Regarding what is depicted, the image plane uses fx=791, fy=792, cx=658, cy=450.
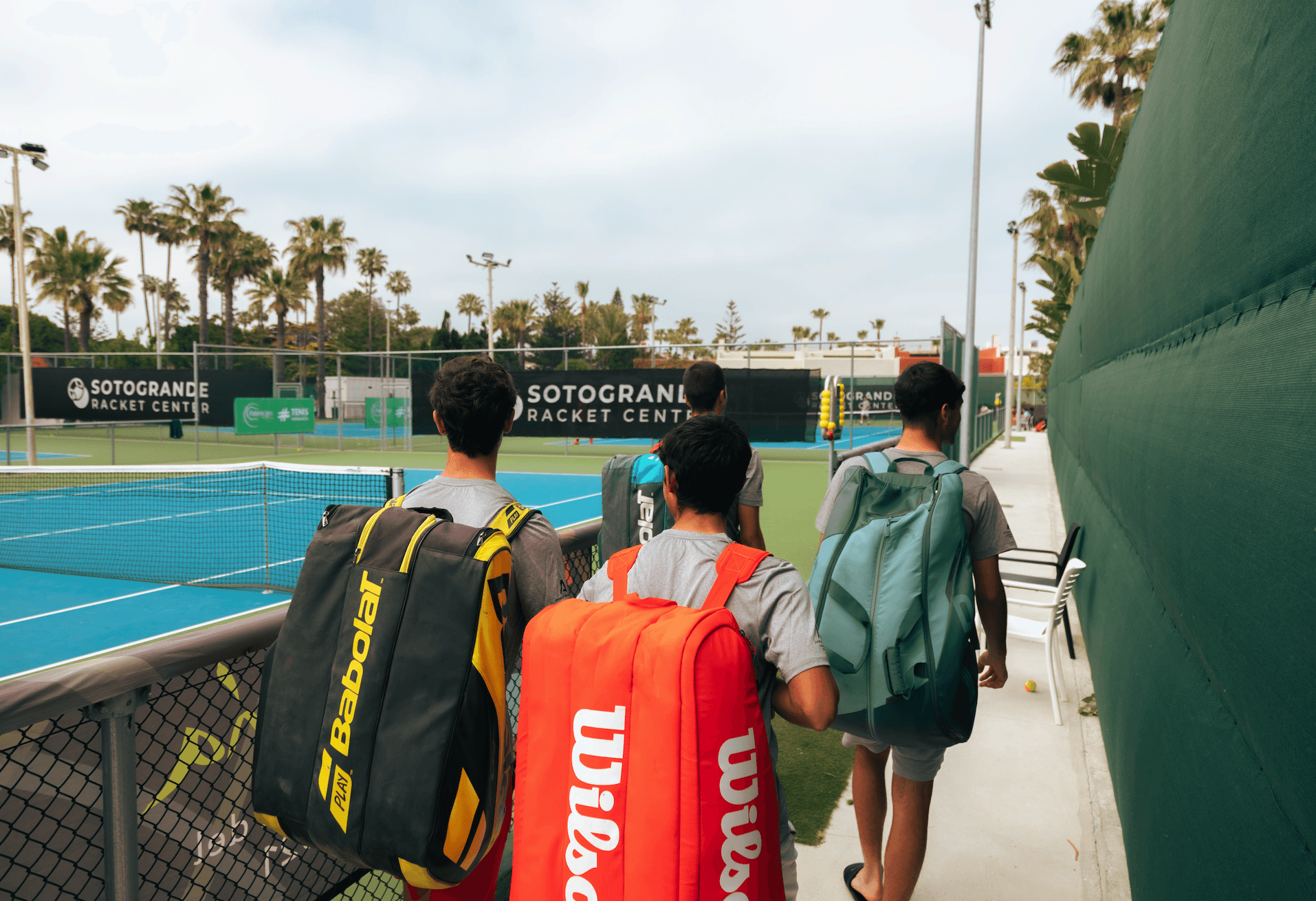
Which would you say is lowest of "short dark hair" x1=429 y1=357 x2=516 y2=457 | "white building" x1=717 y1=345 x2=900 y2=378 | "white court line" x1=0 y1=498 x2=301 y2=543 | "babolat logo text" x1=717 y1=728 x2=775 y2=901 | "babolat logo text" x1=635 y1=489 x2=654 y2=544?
"white court line" x1=0 y1=498 x2=301 y2=543

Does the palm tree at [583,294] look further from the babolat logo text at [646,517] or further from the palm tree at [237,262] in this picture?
the babolat logo text at [646,517]

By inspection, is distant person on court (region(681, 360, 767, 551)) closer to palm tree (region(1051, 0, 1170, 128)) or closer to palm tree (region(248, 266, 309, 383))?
palm tree (region(1051, 0, 1170, 128))

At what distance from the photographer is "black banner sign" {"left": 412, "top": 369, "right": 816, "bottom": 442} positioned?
820 inches

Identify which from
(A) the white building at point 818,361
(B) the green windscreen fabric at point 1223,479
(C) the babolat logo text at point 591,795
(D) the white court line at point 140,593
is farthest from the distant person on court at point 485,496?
(A) the white building at point 818,361

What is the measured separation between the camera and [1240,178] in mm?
1899

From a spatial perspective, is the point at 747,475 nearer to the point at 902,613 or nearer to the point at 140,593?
the point at 902,613

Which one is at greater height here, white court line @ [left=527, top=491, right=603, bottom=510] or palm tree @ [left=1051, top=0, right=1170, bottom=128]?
palm tree @ [left=1051, top=0, right=1170, bottom=128]

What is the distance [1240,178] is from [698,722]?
1807 mm

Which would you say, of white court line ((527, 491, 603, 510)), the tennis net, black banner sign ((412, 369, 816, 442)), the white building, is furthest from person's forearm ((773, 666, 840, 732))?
the white building

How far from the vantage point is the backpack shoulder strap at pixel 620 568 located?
187 centimetres

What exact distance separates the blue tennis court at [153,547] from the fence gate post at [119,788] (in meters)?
4.89

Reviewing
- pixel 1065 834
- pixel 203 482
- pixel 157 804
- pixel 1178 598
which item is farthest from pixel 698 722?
pixel 203 482

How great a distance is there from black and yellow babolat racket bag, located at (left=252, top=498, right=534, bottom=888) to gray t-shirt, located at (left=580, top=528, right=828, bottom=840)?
1.15ft

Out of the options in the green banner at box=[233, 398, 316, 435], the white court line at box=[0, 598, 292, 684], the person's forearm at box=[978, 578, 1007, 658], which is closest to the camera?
the person's forearm at box=[978, 578, 1007, 658]
